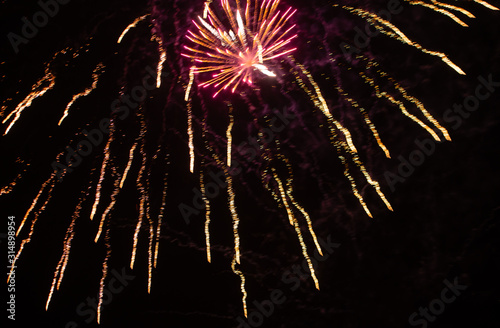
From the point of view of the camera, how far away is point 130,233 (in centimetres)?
114

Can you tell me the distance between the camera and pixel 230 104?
1028 millimetres

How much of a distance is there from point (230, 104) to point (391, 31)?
0.56 m

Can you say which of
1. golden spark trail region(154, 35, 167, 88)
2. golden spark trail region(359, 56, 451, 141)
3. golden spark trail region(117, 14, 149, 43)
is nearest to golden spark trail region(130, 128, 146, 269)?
golden spark trail region(154, 35, 167, 88)

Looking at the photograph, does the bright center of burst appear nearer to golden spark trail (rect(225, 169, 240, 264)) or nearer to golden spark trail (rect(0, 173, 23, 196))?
golden spark trail (rect(225, 169, 240, 264))

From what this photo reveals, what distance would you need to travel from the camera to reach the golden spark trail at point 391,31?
98 centimetres

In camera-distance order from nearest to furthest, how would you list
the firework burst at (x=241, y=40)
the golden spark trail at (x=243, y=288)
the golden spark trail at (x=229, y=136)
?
the firework burst at (x=241, y=40)
the golden spark trail at (x=229, y=136)
the golden spark trail at (x=243, y=288)

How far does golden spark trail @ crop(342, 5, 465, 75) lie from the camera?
0.98 m

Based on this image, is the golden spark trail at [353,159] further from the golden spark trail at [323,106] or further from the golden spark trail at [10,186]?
the golden spark trail at [10,186]

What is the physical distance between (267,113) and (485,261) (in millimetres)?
871

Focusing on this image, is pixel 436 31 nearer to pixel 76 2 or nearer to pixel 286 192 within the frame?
pixel 286 192

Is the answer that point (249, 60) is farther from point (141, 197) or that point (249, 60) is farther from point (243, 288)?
point (243, 288)

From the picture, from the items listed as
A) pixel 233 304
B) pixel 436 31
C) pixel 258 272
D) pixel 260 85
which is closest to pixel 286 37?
pixel 260 85

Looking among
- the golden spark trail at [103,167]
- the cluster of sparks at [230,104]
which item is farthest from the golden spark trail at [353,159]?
the golden spark trail at [103,167]

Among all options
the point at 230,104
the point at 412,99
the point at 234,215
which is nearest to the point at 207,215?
the point at 234,215
